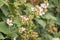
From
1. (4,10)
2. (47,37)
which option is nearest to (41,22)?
(47,37)

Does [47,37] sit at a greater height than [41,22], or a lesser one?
lesser

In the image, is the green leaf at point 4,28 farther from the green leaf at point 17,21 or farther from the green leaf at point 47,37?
the green leaf at point 47,37

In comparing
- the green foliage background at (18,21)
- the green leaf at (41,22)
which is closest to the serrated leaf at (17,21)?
the green foliage background at (18,21)

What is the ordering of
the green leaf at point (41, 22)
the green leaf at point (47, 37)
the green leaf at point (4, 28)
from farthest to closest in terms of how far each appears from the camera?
the green leaf at point (47, 37), the green leaf at point (41, 22), the green leaf at point (4, 28)

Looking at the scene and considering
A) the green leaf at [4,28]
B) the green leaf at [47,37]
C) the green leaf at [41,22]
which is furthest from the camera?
the green leaf at [47,37]

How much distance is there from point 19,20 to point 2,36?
8.4 inches

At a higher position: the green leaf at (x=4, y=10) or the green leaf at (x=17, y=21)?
the green leaf at (x=4, y=10)

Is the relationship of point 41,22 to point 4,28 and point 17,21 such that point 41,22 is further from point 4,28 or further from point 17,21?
point 4,28

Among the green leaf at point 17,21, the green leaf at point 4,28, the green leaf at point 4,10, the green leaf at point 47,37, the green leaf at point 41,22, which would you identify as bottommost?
the green leaf at point 47,37

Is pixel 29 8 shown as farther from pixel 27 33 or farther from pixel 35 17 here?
pixel 27 33

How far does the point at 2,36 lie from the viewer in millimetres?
1725

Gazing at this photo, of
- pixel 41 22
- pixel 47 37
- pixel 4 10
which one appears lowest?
pixel 47 37

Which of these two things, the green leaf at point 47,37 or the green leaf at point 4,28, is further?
the green leaf at point 47,37

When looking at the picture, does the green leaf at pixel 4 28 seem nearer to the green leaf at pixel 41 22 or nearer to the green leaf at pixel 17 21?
the green leaf at pixel 17 21
